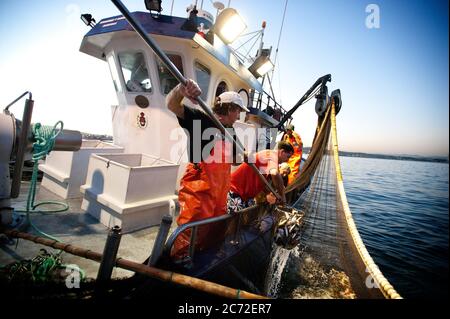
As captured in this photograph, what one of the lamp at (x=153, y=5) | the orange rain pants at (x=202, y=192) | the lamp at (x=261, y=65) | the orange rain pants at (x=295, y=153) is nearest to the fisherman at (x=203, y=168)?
the orange rain pants at (x=202, y=192)

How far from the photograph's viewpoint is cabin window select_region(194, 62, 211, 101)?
19.8 ft

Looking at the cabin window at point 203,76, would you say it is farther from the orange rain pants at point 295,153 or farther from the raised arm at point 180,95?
the raised arm at point 180,95

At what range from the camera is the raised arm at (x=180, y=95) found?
208cm

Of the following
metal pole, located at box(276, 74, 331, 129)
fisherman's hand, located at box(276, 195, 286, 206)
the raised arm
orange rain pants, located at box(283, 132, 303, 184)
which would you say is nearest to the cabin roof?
metal pole, located at box(276, 74, 331, 129)

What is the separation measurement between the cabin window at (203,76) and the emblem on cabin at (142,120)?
68.3 inches

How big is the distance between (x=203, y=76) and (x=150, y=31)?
1.71 meters

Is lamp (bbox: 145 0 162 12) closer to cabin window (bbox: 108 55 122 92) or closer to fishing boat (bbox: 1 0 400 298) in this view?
fishing boat (bbox: 1 0 400 298)

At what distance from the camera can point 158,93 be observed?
5926mm

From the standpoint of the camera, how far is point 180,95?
7.97ft

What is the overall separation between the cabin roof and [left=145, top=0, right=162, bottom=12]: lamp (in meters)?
0.22

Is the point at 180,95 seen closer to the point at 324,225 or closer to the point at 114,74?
the point at 324,225

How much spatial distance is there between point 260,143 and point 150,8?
5.56m
